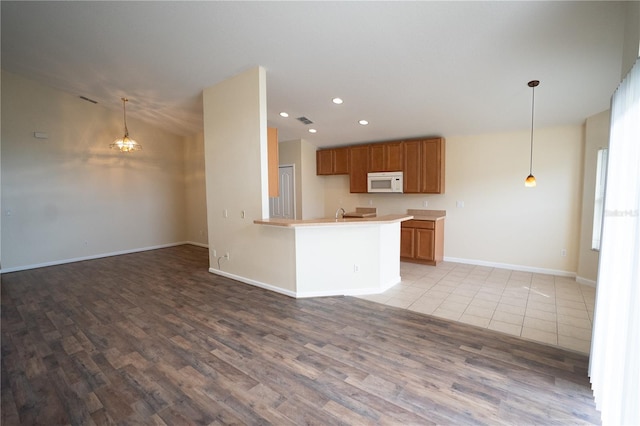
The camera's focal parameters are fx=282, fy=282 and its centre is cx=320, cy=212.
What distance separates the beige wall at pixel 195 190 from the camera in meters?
7.35

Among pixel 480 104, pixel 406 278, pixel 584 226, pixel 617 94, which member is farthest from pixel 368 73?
pixel 584 226

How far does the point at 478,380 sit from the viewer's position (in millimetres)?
2111

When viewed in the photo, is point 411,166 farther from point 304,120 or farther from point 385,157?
point 304,120

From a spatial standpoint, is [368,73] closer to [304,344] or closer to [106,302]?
[304,344]

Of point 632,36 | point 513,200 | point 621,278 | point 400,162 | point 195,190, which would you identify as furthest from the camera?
point 195,190

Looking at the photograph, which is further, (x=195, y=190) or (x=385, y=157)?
(x=195, y=190)

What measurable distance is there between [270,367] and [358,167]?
4821 millimetres

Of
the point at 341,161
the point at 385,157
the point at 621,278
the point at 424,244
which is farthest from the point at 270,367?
the point at 341,161

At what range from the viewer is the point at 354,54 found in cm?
320

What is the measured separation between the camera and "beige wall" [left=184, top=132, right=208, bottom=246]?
7.35m

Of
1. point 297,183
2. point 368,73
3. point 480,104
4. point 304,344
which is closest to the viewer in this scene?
point 304,344

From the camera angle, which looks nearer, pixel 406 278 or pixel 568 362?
pixel 568 362

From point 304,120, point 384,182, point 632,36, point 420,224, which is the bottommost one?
point 420,224

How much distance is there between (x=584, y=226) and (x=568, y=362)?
3.00 m
